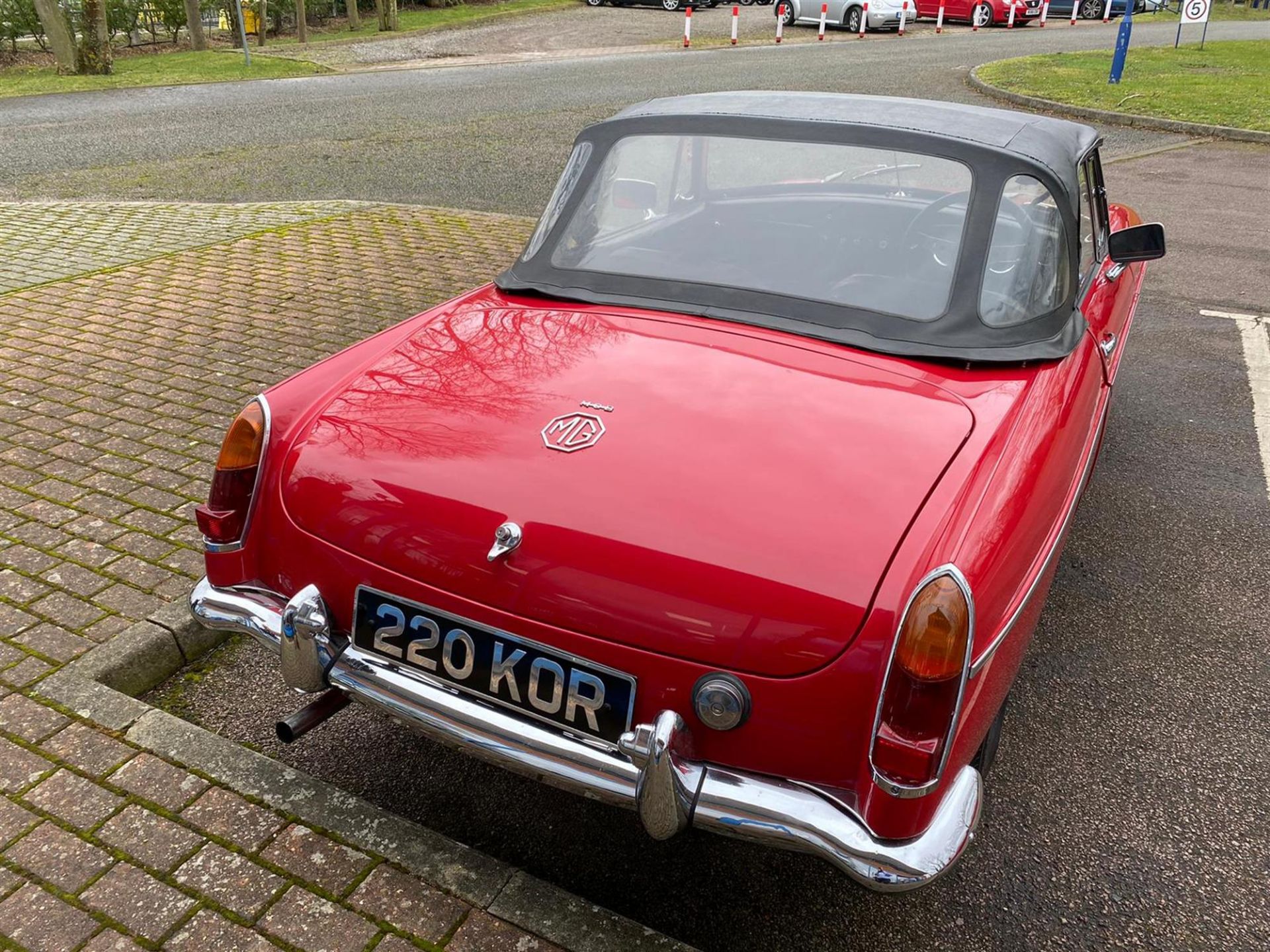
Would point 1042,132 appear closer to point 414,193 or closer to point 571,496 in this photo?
point 571,496

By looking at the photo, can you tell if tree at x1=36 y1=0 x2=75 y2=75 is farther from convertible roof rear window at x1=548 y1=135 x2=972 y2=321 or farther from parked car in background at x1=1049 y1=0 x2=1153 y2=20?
parked car in background at x1=1049 y1=0 x2=1153 y2=20

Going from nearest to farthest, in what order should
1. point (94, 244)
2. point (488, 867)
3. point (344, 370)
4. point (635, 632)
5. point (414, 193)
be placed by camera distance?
point (635, 632) → point (488, 867) → point (344, 370) → point (94, 244) → point (414, 193)

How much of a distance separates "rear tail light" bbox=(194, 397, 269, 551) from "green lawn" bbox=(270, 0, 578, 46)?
24.5m

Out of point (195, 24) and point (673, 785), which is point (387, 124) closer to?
point (673, 785)

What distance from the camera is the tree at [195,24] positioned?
21797mm

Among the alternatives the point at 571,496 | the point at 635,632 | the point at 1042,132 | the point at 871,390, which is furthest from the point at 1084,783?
the point at 1042,132

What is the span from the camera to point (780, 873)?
97.7 inches

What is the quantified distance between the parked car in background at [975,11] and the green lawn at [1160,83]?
6.83 meters

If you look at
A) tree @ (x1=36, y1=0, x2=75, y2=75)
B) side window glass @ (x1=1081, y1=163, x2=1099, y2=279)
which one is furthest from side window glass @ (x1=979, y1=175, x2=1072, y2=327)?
tree @ (x1=36, y1=0, x2=75, y2=75)

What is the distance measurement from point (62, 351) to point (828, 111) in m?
4.28

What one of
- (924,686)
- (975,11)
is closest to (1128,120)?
(924,686)

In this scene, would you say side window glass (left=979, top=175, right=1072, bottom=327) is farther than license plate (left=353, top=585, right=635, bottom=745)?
Yes

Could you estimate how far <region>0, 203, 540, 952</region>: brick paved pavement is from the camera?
216cm

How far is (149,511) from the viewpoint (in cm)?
375
